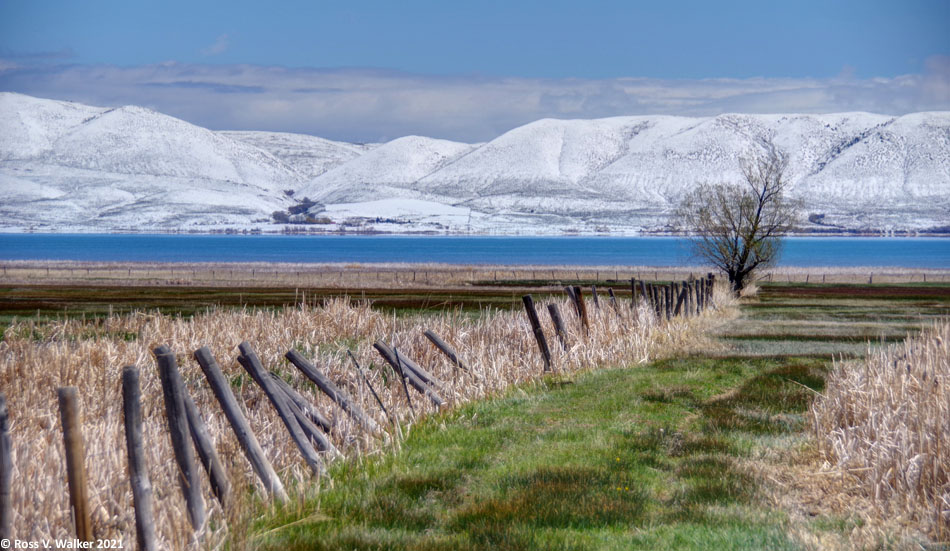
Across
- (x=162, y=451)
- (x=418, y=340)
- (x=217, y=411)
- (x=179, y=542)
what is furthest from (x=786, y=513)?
(x=418, y=340)

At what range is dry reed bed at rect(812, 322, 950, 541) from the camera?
8336mm

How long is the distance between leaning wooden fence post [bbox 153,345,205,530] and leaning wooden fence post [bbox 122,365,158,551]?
0.37 metres

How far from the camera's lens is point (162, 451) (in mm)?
9594

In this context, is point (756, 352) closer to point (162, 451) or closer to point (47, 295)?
point (162, 451)

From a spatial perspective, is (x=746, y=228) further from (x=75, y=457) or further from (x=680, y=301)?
(x=75, y=457)

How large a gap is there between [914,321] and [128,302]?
3382cm

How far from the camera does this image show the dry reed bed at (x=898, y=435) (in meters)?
8.34

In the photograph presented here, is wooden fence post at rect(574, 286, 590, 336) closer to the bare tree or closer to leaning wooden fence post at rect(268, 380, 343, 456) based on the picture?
leaning wooden fence post at rect(268, 380, 343, 456)

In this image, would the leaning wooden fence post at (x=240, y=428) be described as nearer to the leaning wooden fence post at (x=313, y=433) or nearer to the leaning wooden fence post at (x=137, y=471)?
the leaning wooden fence post at (x=137, y=471)

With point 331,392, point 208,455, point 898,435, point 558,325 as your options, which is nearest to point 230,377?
point 558,325

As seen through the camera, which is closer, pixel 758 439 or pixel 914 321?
pixel 758 439

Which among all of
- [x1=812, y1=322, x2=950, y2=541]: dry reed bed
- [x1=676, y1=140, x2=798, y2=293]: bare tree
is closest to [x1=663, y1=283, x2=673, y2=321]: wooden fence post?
[x1=812, y1=322, x2=950, y2=541]: dry reed bed

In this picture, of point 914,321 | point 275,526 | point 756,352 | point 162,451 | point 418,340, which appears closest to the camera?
point 275,526

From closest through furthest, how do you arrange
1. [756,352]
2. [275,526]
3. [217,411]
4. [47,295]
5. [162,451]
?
1. [275,526]
2. [162,451]
3. [217,411]
4. [756,352]
5. [47,295]
